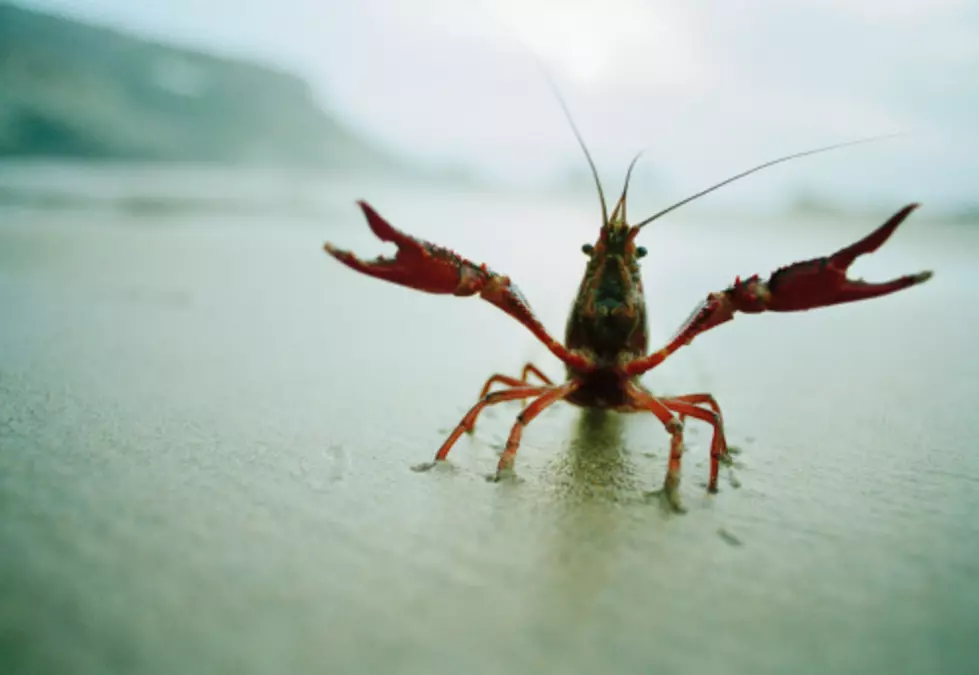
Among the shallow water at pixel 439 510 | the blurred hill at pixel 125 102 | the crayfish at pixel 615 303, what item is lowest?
the shallow water at pixel 439 510

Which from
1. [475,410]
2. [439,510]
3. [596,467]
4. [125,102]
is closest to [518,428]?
[475,410]

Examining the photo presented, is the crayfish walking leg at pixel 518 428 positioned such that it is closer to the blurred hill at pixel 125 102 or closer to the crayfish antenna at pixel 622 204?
the crayfish antenna at pixel 622 204

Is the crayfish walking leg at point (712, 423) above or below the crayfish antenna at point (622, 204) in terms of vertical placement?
below

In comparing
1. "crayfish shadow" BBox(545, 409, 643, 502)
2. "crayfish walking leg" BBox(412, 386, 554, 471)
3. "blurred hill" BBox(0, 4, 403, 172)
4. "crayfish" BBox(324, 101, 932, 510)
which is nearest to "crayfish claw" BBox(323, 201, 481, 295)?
"crayfish" BBox(324, 101, 932, 510)

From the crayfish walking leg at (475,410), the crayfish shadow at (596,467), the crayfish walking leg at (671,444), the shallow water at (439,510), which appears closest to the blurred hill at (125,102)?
the shallow water at (439,510)

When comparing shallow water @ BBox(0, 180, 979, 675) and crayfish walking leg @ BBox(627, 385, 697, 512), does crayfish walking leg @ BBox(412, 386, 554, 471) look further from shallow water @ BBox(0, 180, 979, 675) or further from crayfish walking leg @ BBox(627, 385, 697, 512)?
crayfish walking leg @ BBox(627, 385, 697, 512)

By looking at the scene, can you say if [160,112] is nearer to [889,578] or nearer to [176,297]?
[176,297]

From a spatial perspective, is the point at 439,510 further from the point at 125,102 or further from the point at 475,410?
the point at 125,102
